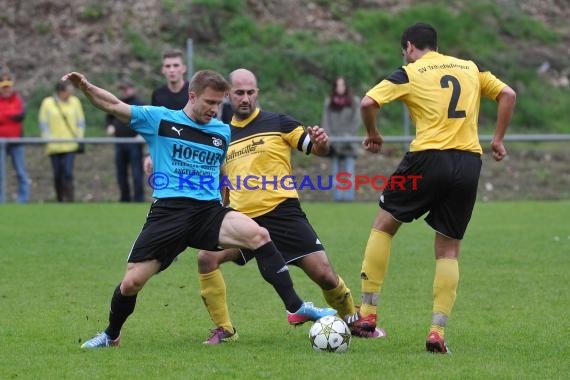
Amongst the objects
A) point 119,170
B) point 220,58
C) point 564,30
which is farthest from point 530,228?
point 564,30

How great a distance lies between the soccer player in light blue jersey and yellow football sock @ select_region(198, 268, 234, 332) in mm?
537

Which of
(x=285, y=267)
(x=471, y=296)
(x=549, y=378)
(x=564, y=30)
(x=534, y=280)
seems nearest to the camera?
(x=549, y=378)

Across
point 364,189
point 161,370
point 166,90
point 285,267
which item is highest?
point 166,90

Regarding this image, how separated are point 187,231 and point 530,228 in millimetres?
7824

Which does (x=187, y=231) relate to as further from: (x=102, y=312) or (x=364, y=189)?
(x=364, y=189)

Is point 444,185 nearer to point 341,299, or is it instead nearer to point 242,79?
point 341,299

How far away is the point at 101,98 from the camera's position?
6586mm

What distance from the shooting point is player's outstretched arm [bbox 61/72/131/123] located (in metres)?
6.49

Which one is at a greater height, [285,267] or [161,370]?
[285,267]

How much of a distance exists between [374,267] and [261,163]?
3.38 feet

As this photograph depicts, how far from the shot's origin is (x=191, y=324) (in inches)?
309

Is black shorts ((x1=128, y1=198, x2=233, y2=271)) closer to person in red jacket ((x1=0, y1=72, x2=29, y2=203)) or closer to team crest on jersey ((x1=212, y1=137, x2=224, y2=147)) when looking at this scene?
team crest on jersey ((x1=212, y1=137, x2=224, y2=147))

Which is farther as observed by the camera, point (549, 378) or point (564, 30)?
point (564, 30)

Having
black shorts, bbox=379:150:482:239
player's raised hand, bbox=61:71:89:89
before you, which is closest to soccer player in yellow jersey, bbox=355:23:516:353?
black shorts, bbox=379:150:482:239
